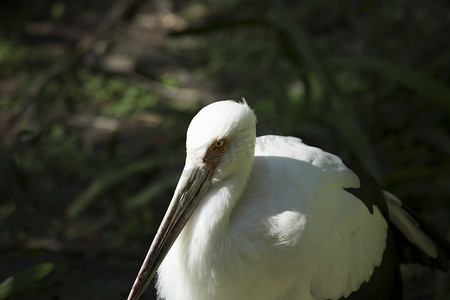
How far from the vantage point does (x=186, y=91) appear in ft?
19.2

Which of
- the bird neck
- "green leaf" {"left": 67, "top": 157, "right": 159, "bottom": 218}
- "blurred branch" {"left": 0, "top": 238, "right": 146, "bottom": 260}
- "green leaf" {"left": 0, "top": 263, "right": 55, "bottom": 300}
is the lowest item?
"blurred branch" {"left": 0, "top": 238, "right": 146, "bottom": 260}

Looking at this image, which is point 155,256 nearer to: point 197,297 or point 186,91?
point 197,297

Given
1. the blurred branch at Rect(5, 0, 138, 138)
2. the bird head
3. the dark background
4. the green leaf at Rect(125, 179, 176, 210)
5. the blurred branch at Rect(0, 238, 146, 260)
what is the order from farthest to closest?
the blurred branch at Rect(5, 0, 138, 138), the green leaf at Rect(125, 179, 176, 210), the blurred branch at Rect(0, 238, 146, 260), the dark background, the bird head

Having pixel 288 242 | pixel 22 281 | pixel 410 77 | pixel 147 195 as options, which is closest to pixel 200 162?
pixel 288 242

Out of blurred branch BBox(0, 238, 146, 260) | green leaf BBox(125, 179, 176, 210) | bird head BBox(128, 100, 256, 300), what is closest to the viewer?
bird head BBox(128, 100, 256, 300)

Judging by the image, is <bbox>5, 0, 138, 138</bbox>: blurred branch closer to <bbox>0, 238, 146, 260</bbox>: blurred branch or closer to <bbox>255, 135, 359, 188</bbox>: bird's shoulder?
<bbox>0, 238, 146, 260</bbox>: blurred branch

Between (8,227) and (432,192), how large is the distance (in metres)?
2.45

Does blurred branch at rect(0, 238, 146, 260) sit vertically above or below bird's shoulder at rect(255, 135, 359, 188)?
below

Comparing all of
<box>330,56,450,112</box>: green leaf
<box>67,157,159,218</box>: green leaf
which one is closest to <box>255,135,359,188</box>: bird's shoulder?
<box>330,56,450,112</box>: green leaf

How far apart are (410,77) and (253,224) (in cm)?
176

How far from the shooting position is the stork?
2.30 metres

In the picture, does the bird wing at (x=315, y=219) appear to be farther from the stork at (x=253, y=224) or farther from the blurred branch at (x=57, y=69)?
the blurred branch at (x=57, y=69)

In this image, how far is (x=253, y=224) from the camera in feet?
7.75

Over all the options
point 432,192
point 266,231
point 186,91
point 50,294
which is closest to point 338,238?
point 266,231
